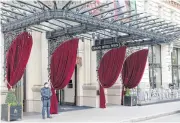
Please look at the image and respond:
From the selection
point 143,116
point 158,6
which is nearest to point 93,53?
point 143,116

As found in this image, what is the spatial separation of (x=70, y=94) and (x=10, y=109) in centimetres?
743

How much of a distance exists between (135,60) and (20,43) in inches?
322

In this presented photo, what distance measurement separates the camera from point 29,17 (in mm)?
12930

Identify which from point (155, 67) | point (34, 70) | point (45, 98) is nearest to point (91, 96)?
point (34, 70)

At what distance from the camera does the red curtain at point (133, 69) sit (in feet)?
61.8

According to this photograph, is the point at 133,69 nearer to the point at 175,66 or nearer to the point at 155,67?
the point at 155,67

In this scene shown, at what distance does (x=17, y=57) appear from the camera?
1305 cm

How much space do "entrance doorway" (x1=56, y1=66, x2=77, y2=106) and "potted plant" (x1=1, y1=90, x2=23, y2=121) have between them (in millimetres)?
6749

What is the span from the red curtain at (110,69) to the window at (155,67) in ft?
33.8

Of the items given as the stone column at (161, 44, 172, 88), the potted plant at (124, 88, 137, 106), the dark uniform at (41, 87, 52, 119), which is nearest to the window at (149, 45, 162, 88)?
the stone column at (161, 44, 172, 88)

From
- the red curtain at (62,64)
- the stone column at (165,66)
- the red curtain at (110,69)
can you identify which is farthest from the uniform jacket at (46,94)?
the stone column at (165,66)

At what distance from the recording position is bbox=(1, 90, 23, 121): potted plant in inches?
491

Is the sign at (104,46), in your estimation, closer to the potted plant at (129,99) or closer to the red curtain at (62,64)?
the potted plant at (129,99)

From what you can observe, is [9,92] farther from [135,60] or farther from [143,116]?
[135,60]
